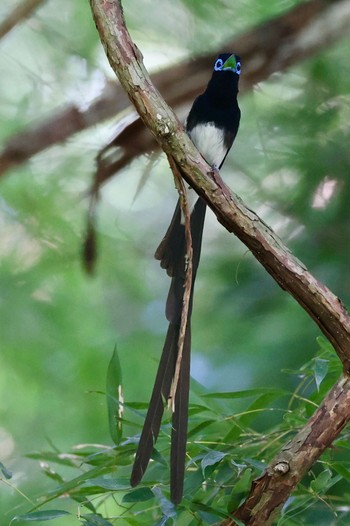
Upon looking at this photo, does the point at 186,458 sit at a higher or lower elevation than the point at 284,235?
lower

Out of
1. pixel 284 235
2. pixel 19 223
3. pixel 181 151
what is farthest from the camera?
pixel 19 223

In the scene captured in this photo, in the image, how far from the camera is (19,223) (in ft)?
5.53

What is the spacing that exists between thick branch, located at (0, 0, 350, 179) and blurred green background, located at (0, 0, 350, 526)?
22 millimetres

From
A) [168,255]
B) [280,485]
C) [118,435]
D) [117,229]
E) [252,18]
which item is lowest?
[280,485]

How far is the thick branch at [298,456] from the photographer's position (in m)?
0.93

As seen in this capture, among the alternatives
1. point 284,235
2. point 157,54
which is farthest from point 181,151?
point 157,54

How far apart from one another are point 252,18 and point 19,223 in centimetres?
58

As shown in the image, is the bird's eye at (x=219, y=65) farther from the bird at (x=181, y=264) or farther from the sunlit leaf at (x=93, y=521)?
the sunlit leaf at (x=93, y=521)

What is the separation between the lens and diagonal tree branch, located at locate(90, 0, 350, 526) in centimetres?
87

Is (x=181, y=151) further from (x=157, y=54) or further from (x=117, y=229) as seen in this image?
(x=117, y=229)

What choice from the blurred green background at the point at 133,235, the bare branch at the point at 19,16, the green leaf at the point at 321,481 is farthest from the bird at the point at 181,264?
the bare branch at the point at 19,16

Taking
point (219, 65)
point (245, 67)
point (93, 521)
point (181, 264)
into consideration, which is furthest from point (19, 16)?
point (93, 521)

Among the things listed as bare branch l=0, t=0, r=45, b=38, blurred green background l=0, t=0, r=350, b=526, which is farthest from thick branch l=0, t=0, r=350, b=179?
bare branch l=0, t=0, r=45, b=38

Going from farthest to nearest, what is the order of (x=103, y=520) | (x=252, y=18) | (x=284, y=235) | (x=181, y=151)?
(x=252, y=18), (x=284, y=235), (x=103, y=520), (x=181, y=151)
